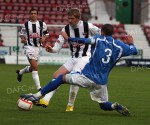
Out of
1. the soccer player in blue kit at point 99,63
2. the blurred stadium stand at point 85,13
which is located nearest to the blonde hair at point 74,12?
Answer: the soccer player in blue kit at point 99,63

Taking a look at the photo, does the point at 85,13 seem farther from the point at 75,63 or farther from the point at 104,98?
the point at 104,98

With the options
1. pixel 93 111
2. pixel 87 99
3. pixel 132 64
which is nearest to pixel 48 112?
pixel 93 111

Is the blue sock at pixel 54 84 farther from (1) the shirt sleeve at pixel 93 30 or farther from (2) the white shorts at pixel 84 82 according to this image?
(1) the shirt sleeve at pixel 93 30

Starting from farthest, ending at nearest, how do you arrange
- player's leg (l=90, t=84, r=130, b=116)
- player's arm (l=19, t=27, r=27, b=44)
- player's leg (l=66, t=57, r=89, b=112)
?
player's arm (l=19, t=27, r=27, b=44) → player's leg (l=66, t=57, r=89, b=112) → player's leg (l=90, t=84, r=130, b=116)

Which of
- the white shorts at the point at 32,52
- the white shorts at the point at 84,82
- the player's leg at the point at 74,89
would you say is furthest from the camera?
the white shorts at the point at 32,52

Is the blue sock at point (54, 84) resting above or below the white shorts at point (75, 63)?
below

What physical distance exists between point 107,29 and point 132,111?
75.3 inches

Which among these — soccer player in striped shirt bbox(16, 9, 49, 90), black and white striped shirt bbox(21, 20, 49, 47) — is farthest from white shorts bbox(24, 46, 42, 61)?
black and white striped shirt bbox(21, 20, 49, 47)

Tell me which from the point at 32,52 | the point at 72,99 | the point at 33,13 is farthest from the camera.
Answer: the point at 32,52

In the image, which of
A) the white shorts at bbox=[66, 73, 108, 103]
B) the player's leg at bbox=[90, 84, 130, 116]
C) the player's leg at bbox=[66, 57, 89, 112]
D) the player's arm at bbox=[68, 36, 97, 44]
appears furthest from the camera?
the player's leg at bbox=[66, 57, 89, 112]

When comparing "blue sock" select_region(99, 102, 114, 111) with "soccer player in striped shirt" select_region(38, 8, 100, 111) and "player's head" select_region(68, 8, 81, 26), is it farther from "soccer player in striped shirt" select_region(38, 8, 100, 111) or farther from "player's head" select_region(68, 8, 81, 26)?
"player's head" select_region(68, 8, 81, 26)

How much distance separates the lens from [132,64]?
3203 cm

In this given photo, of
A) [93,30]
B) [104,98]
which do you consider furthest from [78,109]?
[93,30]

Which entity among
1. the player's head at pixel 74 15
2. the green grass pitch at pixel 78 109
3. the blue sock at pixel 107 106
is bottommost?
the green grass pitch at pixel 78 109
